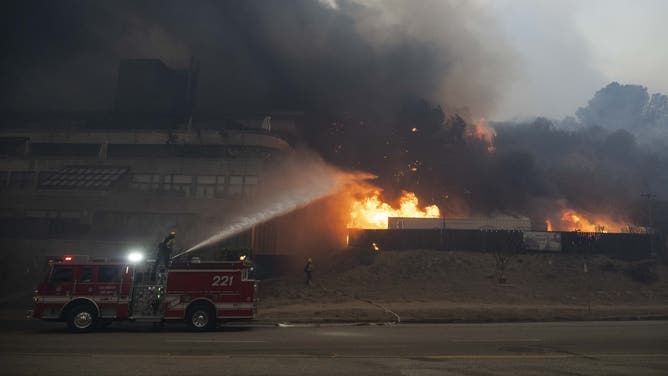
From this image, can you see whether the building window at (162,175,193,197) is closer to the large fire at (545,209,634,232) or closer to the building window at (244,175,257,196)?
the building window at (244,175,257,196)

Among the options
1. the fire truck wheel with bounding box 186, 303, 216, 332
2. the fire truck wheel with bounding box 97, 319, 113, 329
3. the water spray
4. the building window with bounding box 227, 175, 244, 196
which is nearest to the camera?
the fire truck wheel with bounding box 186, 303, 216, 332

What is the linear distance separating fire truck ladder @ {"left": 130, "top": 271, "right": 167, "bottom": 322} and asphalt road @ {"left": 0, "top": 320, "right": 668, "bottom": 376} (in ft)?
1.85

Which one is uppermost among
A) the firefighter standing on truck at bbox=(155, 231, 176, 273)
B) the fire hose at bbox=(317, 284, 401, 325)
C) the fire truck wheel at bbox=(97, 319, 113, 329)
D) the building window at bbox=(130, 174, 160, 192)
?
the building window at bbox=(130, 174, 160, 192)

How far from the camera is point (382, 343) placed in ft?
40.9

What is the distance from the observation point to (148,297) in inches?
617

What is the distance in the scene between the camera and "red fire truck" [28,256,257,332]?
15281 mm

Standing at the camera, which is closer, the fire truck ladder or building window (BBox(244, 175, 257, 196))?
the fire truck ladder

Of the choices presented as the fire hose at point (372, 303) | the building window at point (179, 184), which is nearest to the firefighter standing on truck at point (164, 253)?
the fire hose at point (372, 303)

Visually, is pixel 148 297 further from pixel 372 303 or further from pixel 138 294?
pixel 372 303

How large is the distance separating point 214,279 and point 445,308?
12.0m

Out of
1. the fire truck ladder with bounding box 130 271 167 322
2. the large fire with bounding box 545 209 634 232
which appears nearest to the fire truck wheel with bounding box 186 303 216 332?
the fire truck ladder with bounding box 130 271 167 322

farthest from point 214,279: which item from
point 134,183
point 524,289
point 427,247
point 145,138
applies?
point 145,138

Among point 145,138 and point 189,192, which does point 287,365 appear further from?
point 145,138

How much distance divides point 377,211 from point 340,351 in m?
36.9
